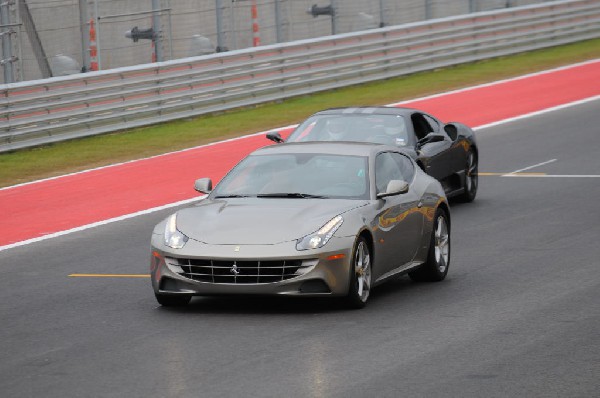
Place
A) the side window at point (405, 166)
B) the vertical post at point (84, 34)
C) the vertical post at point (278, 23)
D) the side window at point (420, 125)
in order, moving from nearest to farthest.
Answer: the side window at point (405, 166) → the side window at point (420, 125) → the vertical post at point (84, 34) → the vertical post at point (278, 23)

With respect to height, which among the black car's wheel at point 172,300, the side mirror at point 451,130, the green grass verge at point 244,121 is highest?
the side mirror at point 451,130

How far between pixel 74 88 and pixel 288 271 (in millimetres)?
14924

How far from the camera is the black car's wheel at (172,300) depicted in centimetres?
1173

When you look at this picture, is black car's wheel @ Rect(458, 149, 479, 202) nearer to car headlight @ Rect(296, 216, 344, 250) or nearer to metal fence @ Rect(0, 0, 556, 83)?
car headlight @ Rect(296, 216, 344, 250)

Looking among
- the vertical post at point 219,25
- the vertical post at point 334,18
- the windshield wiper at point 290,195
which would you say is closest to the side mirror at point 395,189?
the windshield wiper at point 290,195

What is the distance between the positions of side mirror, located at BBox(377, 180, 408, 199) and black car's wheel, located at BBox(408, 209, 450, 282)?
1.05m

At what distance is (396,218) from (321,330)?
2028 mm

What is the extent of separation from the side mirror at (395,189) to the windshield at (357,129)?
5.00 meters

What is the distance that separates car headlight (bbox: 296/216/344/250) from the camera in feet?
37.2

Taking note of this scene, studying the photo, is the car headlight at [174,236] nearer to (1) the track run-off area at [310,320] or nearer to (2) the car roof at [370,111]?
(1) the track run-off area at [310,320]

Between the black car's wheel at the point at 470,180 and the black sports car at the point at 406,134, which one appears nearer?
the black sports car at the point at 406,134

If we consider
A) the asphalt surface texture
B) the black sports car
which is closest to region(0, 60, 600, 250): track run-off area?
the asphalt surface texture

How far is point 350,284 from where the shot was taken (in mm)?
11438

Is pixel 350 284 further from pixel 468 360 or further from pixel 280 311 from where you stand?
pixel 468 360
